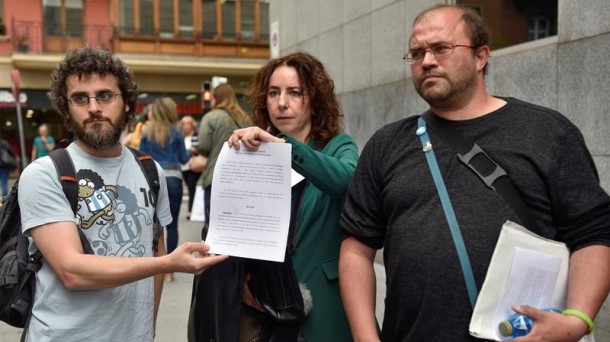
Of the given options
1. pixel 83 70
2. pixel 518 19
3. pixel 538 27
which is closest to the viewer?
pixel 83 70

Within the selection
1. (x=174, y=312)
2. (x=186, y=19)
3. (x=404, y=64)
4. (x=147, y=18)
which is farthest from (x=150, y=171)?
(x=186, y=19)

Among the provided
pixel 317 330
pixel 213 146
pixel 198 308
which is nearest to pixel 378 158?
pixel 317 330

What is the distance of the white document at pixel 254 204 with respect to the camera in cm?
230

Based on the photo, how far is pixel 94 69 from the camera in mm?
2445

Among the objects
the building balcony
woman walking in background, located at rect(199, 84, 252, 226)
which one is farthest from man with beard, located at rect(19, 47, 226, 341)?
the building balcony

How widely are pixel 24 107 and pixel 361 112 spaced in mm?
22966

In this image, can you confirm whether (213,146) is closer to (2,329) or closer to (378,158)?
(2,329)

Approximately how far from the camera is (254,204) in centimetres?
234

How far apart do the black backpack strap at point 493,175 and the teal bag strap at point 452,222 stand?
9 centimetres

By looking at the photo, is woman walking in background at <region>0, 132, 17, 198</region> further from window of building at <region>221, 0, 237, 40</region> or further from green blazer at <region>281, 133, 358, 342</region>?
window of building at <region>221, 0, 237, 40</region>

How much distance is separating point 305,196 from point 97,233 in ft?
2.75

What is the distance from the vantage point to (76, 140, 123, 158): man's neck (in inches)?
95.9

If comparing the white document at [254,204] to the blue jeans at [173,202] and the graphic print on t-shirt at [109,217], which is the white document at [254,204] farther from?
the blue jeans at [173,202]

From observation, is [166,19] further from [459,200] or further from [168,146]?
[459,200]
